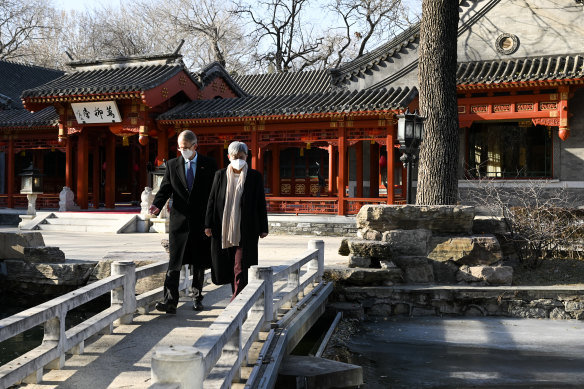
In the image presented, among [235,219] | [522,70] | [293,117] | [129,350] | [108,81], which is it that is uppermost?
[108,81]

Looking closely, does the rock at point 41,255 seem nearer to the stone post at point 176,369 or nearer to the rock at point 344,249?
the rock at point 344,249

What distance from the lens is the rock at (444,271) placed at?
9.04 meters

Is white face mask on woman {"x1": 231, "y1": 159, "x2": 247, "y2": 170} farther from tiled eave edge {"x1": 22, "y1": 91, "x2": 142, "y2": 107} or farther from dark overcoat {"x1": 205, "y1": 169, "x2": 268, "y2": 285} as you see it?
tiled eave edge {"x1": 22, "y1": 91, "x2": 142, "y2": 107}

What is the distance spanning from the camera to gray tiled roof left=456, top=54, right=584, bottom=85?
15.7m

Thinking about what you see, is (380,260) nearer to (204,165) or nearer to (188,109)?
(204,165)

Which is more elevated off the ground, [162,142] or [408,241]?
[162,142]

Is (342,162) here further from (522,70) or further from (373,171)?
(522,70)

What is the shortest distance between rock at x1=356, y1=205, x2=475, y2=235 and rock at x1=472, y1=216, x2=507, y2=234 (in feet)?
1.64

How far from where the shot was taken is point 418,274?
8.99m

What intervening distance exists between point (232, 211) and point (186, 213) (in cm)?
47

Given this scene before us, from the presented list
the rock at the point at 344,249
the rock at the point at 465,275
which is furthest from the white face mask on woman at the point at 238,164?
the rock at the point at 344,249

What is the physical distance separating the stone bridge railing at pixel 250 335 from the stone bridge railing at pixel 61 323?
1212 mm

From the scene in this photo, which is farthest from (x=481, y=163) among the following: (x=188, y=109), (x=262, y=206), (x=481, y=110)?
(x=262, y=206)

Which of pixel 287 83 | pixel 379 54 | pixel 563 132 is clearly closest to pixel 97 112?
pixel 379 54
